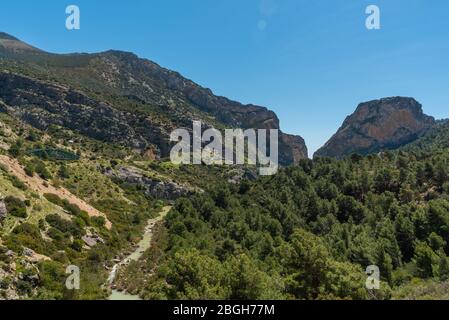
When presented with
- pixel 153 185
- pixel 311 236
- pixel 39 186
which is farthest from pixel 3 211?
pixel 153 185

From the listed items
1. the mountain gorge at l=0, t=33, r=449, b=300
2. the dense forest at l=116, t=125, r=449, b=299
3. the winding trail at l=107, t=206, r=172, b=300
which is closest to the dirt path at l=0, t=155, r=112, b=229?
the mountain gorge at l=0, t=33, r=449, b=300

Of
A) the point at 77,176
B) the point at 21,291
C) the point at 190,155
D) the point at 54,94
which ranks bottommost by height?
the point at 21,291

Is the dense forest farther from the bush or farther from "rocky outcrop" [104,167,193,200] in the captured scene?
"rocky outcrop" [104,167,193,200]

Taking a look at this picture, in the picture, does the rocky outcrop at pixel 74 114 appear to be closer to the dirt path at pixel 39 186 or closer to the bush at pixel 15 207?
the dirt path at pixel 39 186

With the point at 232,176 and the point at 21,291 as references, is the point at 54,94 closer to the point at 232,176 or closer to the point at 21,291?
the point at 232,176
